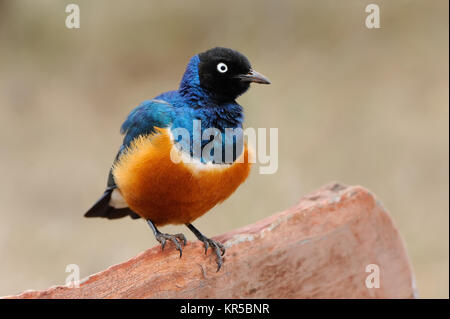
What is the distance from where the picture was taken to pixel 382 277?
268 cm

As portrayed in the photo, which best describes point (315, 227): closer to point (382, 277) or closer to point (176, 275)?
point (382, 277)

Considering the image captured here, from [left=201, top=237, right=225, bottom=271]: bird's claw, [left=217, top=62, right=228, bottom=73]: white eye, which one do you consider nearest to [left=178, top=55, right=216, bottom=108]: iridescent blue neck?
[left=217, top=62, right=228, bottom=73]: white eye

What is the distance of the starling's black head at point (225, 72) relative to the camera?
2334 mm

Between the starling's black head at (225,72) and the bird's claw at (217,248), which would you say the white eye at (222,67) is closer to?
the starling's black head at (225,72)

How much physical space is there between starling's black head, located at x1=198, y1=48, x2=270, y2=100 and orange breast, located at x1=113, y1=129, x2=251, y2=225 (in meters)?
0.28

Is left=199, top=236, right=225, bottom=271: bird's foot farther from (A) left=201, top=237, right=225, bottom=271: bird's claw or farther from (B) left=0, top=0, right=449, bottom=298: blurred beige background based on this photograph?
(B) left=0, top=0, right=449, bottom=298: blurred beige background

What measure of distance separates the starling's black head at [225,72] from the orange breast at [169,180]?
275 mm

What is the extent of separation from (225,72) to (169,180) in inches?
20.2

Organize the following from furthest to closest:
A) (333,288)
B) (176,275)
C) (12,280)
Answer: (12,280) → (333,288) → (176,275)

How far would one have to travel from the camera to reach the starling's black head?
233 centimetres

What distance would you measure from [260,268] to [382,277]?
680 mm

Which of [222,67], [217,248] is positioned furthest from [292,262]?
[222,67]

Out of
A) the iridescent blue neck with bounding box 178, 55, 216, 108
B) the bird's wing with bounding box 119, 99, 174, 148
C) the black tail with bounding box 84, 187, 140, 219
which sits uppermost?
the iridescent blue neck with bounding box 178, 55, 216, 108
